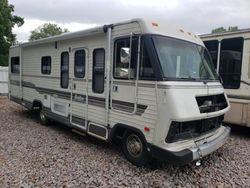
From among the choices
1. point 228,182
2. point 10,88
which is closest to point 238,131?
point 228,182

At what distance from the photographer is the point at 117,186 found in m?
Result: 3.87

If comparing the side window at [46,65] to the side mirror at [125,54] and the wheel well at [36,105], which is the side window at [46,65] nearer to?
the wheel well at [36,105]

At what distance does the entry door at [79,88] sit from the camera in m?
5.70

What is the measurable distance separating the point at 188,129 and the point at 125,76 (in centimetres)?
144

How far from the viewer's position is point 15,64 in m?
9.40

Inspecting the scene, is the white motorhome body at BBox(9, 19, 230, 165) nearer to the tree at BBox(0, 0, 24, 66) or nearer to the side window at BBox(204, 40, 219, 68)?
the side window at BBox(204, 40, 219, 68)

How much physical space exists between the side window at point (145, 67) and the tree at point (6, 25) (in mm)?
16201

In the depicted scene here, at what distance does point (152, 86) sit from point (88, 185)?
6.00ft

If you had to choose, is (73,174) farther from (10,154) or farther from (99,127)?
(10,154)

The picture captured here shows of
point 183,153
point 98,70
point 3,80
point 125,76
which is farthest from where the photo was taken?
point 3,80

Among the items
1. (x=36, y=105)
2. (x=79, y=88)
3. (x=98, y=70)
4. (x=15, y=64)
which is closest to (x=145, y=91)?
(x=98, y=70)

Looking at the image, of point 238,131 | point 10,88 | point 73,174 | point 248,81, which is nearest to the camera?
point 73,174

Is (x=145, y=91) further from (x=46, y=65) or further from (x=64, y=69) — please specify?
(x=46, y=65)

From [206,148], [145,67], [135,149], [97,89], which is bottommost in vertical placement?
[135,149]
